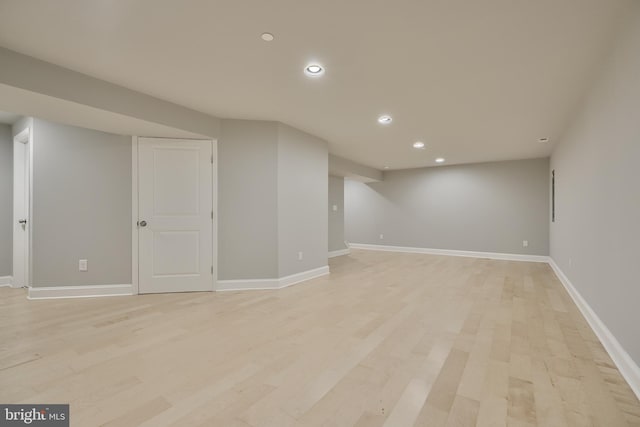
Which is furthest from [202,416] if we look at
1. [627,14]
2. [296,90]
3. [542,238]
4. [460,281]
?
[542,238]

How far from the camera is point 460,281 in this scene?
14.9 feet

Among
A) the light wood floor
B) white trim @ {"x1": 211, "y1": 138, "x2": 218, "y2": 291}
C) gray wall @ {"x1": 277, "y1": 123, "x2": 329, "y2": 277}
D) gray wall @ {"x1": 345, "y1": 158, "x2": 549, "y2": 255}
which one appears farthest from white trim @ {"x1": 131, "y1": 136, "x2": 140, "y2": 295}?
gray wall @ {"x1": 345, "y1": 158, "x2": 549, "y2": 255}

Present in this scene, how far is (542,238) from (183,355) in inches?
293

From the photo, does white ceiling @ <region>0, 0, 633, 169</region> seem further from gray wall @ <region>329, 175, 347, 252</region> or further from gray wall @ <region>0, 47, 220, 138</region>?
gray wall @ <region>329, 175, 347, 252</region>

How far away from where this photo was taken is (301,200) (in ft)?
14.9

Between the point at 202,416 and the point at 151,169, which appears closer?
the point at 202,416

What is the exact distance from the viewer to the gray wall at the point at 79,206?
137 inches

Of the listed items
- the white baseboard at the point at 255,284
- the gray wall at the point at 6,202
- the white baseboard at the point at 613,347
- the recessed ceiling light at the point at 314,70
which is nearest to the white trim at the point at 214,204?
the white baseboard at the point at 255,284

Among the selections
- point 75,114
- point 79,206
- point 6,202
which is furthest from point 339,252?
point 6,202

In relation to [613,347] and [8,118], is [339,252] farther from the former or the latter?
[8,118]

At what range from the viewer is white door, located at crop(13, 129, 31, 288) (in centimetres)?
407

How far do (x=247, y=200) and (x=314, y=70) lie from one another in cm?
210

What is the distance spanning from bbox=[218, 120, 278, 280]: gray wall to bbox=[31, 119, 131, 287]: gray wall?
47.7 inches

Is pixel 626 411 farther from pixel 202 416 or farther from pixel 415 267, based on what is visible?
pixel 415 267
